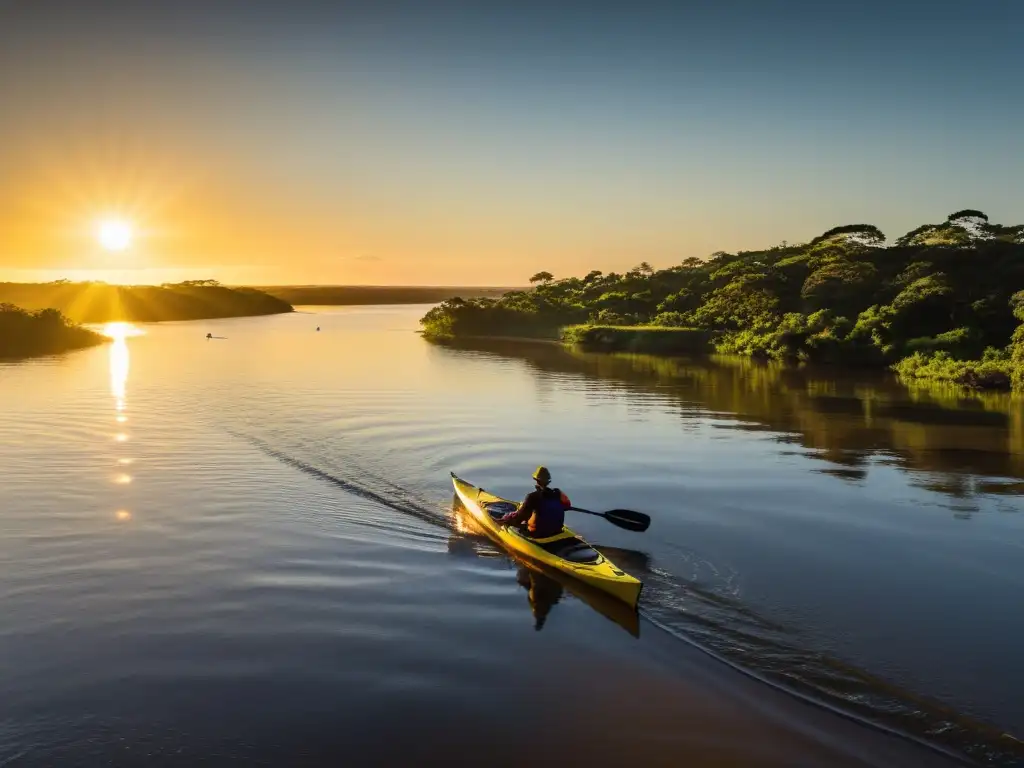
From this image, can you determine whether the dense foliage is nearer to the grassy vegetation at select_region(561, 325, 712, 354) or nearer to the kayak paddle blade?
the grassy vegetation at select_region(561, 325, 712, 354)

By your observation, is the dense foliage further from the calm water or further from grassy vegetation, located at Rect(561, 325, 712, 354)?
the calm water

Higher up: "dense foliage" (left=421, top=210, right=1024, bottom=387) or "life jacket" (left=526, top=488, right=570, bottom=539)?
"dense foliage" (left=421, top=210, right=1024, bottom=387)

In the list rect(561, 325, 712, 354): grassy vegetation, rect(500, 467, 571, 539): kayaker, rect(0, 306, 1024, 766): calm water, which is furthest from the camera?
rect(561, 325, 712, 354): grassy vegetation

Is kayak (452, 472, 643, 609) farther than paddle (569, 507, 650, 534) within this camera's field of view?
No

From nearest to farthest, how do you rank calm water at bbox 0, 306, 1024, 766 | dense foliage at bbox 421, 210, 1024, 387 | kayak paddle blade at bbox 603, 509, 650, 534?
1. calm water at bbox 0, 306, 1024, 766
2. kayak paddle blade at bbox 603, 509, 650, 534
3. dense foliage at bbox 421, 210, 1024, 387

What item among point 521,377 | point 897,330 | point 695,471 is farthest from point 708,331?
point 695,471

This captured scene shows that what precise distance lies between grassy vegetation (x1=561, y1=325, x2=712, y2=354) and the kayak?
3089 inches

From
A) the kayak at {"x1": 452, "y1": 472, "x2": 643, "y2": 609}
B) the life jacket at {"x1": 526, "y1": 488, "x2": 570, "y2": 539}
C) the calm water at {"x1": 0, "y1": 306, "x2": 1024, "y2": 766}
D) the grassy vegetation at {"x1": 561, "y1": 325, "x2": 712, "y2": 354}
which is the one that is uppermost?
the grassy vegetation at {"x1": 561, "y1": 325, "x2": 712, "y2": 354}

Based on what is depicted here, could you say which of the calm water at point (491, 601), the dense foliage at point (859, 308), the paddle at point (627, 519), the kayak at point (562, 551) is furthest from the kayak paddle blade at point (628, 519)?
the dense foliage at point (859, 308)

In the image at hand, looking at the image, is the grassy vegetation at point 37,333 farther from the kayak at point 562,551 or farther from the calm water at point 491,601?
the kayak at point 562,551

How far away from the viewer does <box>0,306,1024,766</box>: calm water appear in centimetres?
1198

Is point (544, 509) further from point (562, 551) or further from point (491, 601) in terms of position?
point (491, 601)

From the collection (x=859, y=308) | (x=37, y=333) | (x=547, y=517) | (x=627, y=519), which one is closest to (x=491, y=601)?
(x=547, y=517)

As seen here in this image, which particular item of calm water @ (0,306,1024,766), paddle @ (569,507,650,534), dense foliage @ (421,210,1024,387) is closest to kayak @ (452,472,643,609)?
calm water @ (0,306,1024,766)
